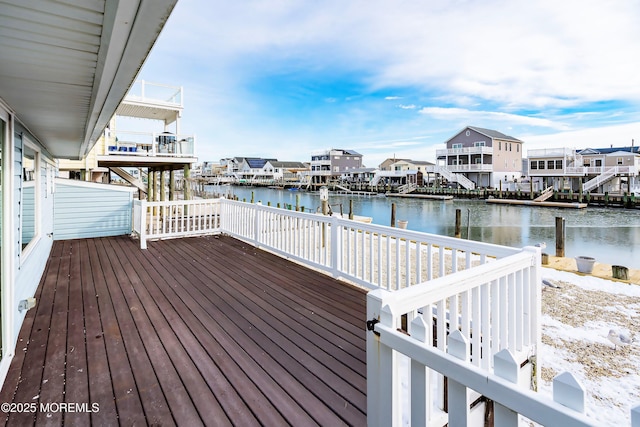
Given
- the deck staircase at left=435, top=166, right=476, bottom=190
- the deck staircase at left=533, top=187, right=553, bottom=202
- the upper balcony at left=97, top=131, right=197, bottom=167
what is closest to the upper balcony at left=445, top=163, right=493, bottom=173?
the deck staircase at left=435, top=166, right=476, bottom=190

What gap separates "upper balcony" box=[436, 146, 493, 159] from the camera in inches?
1356

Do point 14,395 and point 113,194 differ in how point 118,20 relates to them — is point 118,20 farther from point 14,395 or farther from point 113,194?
point 113,194

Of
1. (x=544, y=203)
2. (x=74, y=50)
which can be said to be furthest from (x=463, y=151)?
(x=74, y=50)

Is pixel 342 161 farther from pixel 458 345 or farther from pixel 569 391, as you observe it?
pixel 569 391

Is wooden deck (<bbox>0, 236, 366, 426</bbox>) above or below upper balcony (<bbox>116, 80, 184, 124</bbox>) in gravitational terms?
below

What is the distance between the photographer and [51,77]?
1.77m

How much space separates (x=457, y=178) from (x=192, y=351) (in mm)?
38070

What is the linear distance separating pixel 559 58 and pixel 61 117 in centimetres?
2108

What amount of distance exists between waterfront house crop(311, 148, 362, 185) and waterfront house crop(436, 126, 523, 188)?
67.8 ft

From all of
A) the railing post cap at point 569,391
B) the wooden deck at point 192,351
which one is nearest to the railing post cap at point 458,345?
the railing post cap at point 569,391

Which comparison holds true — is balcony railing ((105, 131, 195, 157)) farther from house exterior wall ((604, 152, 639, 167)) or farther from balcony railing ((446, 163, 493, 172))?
house exterior wall ((604, 152, 639, 167))

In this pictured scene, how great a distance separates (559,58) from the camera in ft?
53.4

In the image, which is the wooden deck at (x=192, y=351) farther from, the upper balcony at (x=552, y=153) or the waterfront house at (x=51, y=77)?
the upper balcony at (x=552, y=153)

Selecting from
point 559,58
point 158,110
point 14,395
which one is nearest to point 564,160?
point 559,58
